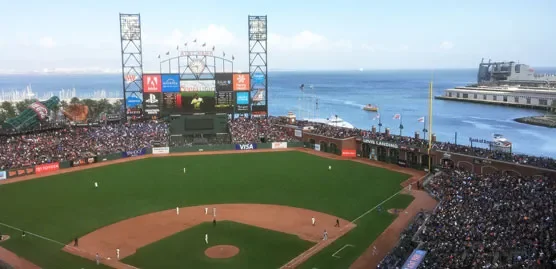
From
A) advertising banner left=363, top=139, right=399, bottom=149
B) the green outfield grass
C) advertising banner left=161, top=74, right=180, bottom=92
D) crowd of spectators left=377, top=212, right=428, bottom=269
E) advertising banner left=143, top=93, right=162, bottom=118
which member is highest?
advertising banner left=161, top=74, right=180, bottom=92

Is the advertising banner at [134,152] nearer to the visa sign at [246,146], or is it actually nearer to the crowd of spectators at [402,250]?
the visa sign at [246,146]

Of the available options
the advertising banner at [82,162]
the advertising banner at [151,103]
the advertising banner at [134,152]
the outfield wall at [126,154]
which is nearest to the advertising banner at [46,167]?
the outfield wall at [126,154]

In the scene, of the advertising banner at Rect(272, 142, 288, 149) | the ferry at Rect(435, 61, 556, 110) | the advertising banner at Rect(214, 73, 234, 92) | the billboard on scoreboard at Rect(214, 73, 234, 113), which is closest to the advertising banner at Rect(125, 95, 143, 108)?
the billboard on scoreboard at Rect(214, 73, 234, 113)

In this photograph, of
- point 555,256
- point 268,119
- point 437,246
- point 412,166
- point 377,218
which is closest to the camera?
point 555,256

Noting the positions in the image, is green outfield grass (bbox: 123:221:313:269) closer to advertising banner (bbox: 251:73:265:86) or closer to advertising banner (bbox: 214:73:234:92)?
advertising banner (bbox: 214:73:234:92)

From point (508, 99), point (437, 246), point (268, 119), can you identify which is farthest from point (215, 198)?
point (508, 99)

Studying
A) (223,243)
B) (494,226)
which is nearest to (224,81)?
Result: (223,243)

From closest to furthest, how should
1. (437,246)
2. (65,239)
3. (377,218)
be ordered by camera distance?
(437,246), (65,239), (377,218)

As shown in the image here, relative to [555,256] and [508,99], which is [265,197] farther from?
[508,99]
